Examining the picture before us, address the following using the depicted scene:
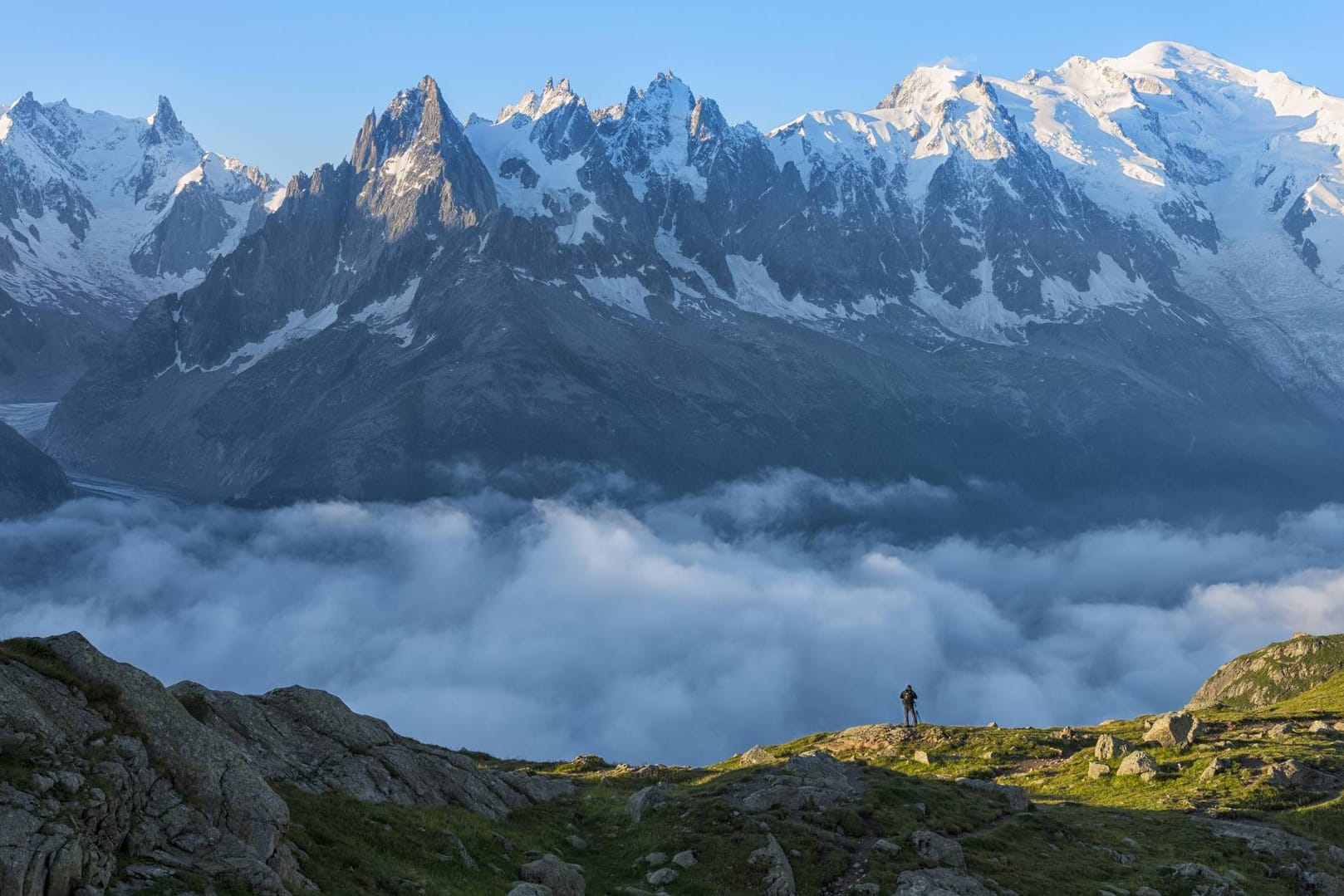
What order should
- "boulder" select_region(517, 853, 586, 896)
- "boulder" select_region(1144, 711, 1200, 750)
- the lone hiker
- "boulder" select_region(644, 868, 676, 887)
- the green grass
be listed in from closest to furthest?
the green grass < "boulder" select_region(517, 853, 586, 896) < "boulder" select_region(644, 868, 676, 887) < "boulder" select_region(1144, 711, 1200, 750) < the lone hiker

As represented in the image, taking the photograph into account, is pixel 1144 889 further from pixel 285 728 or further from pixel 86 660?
pixel 86 660

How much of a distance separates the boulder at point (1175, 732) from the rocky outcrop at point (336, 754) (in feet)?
190

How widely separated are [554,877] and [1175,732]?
67.8 metres

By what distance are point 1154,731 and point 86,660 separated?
8441 centimetres

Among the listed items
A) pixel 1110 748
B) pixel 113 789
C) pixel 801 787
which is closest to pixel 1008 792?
pixel 801 787

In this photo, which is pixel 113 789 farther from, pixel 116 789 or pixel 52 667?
pixel 52 667

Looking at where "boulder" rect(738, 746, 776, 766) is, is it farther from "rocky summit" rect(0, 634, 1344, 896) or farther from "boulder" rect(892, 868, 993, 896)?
"boulder" rect(892, 868, 993, 896)

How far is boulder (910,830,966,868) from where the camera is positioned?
54844mm

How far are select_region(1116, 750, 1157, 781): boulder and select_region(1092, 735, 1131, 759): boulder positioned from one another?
358 centimetres

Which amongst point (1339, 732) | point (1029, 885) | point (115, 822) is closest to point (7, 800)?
point (115, 822)

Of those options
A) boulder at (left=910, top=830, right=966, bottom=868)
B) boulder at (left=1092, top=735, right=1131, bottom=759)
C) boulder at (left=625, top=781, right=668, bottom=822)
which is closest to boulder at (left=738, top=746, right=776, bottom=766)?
boulder at (left=625, top=781, right=668, bottom=822)

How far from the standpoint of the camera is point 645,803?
205 ft

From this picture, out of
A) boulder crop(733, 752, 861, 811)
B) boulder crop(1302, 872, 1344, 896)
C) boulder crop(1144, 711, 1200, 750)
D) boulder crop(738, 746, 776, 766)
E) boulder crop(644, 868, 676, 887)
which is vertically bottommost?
boulder crop(644, 868, 676, 887)

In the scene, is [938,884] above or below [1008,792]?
below
